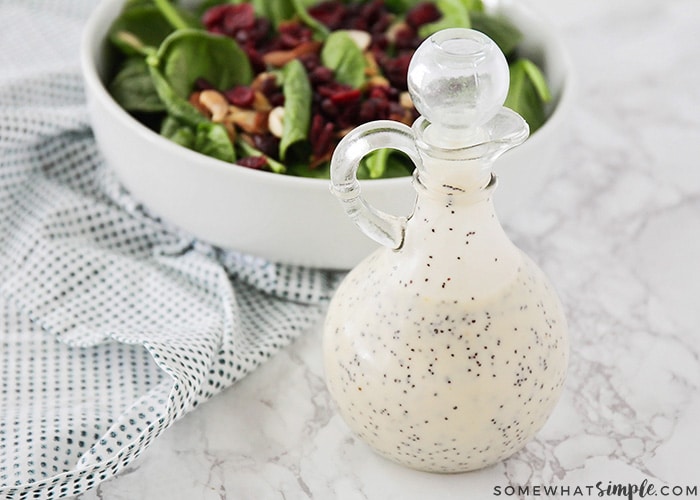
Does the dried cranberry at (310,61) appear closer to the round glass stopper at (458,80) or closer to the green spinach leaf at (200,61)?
the green spinach leaf at (200,61)

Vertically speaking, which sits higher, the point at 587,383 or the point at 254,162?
the point at 254,162

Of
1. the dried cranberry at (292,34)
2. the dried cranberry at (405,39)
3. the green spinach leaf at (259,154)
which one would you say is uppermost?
the dried cranberry at (292,34)

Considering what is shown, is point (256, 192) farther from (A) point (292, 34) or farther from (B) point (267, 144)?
(A) point (292, 34)

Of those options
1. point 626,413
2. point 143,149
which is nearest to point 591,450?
point 626,413

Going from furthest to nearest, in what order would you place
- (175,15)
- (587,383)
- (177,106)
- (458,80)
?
(175,15) → (177,106) → (587,383) → (458,80)

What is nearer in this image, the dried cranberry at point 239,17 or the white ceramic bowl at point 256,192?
the white ceramic bowl at point 256,192

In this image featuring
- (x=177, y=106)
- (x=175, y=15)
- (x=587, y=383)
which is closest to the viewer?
(x=587, y=383)

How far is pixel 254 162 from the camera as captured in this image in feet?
2.78

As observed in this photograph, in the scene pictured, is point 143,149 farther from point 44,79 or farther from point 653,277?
point 653,277

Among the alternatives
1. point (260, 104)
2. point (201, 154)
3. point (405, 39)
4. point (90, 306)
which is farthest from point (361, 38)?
point (90, 306)

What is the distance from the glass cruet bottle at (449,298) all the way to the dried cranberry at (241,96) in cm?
32

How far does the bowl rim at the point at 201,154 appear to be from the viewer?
80 cm

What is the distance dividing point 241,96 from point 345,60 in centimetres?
11

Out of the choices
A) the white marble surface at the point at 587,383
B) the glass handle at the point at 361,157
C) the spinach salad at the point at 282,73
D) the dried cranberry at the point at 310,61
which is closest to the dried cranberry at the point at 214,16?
the spinach salad at the point at 282,73
